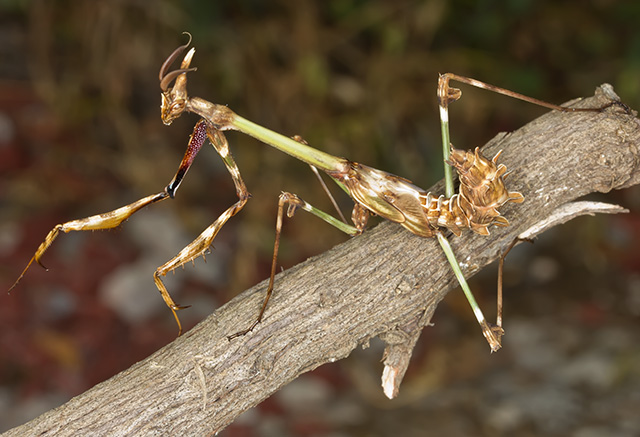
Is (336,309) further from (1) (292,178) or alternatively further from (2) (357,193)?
(1) (292,178)

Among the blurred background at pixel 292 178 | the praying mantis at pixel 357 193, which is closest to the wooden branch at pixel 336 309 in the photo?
the praying mantis at pixel 357 193

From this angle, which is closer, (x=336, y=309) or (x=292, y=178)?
(x=336, y=309)

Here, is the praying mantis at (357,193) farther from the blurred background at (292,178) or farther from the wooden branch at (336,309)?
the blurred background at (292,178)

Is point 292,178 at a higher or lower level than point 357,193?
lower

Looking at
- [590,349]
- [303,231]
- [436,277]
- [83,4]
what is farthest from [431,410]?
[83,4]

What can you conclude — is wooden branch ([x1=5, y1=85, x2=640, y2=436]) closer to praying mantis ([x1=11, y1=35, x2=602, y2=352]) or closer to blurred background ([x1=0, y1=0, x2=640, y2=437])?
praying mantis ([x1=11, y1=35, x2=602, y2=352])

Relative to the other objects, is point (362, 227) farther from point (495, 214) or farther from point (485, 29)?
point (485, 29)

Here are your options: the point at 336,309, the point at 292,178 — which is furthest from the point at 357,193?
the point at 292,178
